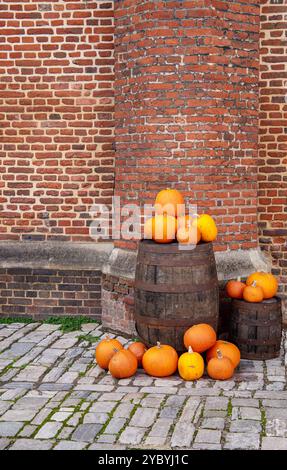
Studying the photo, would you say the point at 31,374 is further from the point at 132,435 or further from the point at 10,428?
the point at 132,435

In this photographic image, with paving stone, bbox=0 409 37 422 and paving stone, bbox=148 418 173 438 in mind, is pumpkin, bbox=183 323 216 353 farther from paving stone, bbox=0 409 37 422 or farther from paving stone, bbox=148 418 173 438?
paving stone, bbox=0 409 37 422

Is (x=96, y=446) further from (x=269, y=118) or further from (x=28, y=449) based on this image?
(x=269, y=118)

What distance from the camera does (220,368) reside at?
15.4 feet

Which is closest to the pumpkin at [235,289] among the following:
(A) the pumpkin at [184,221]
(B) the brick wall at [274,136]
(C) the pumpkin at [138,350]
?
(A) the pumpkin at [184,221]

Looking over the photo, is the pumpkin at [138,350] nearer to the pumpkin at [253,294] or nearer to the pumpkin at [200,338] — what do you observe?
the pumpkin at [200,338]

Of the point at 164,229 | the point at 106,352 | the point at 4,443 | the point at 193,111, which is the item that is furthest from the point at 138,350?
the point at 193,111

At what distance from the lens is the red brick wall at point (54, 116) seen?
20.5ft

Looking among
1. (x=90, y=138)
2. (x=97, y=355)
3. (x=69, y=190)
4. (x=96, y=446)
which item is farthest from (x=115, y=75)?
(x=96, y=446)

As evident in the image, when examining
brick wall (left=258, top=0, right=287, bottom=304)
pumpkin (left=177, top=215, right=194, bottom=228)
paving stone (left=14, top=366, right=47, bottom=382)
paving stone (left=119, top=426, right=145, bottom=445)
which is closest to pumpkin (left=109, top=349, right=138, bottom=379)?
paving stone (left=14, top=366, right=47, bottom=382)

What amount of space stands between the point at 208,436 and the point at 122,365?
47.7 inches

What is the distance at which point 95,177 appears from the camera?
6.41m

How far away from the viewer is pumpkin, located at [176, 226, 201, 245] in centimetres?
496

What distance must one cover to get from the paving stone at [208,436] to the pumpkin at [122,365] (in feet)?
3.64

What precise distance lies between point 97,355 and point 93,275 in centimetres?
159
